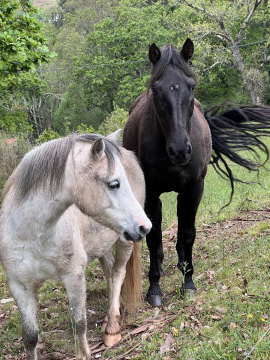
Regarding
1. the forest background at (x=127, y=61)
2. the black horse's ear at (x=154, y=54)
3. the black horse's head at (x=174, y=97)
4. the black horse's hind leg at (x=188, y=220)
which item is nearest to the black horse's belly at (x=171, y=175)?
the black horse's hind leg at (x=188, y=220)

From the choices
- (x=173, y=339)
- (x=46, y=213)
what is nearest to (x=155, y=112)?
(x=46, y=213)

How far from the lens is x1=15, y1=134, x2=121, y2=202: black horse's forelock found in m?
3.09

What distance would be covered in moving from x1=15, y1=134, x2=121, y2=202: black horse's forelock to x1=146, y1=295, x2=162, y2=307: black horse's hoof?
2.22 m

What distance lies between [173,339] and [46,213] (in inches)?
63.3

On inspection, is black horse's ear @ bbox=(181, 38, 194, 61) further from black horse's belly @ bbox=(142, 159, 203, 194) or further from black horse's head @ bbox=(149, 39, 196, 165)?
black horse's belly @ bbox=(142, 159, 203, 194)

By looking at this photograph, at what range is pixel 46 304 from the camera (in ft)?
17.4

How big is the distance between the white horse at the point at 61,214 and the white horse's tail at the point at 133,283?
110 cm

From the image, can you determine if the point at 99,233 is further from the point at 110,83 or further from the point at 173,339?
the point at 110,83

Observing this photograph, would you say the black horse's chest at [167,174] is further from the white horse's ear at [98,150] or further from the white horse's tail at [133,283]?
the white horse's ear at [98,150]

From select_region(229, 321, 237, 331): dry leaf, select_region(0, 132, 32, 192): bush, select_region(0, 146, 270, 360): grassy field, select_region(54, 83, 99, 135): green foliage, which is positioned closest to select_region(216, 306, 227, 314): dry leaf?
select_region(0, 146, 270, 360): grassy field

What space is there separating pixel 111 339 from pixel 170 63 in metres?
2.77

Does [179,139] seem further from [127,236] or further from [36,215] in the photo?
[36,215]

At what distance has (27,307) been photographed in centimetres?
341

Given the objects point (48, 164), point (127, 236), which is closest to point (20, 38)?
point (48, 164)
